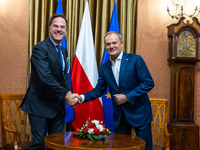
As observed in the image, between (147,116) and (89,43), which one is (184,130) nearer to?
(147,116)

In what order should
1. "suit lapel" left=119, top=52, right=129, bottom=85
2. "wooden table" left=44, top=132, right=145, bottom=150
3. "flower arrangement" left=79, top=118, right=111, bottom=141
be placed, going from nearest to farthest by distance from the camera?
1. "wooden table" left=44, top=132, right=145, bottom=150
2. "flower arrangement" left=79, top=118, right=111, bottom=141
3. "suit lapel" left=119, top=52, right=129, bottom=85

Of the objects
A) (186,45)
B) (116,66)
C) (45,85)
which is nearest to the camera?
(45,85)

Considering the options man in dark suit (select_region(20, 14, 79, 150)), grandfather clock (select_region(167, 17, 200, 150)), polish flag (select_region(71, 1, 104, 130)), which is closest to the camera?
man in dark suit (select_region(20, 14, 79, 150))

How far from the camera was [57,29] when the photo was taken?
8.46 feet

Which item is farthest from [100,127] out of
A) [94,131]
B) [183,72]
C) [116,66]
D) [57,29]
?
[183,72]

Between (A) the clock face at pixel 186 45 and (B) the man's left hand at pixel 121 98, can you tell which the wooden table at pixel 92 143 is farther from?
(A) the clock face at pixel 186 45

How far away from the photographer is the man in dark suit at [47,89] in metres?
2.37

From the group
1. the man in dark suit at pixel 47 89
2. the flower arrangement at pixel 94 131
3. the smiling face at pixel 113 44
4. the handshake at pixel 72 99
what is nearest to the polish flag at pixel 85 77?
the handshake at pixel 72 99

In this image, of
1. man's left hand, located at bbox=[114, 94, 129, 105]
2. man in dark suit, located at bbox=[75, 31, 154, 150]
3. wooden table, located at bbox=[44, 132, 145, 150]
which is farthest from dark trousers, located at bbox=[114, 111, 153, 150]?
wooden table, located at bbox=[44, 132, 145, 150]

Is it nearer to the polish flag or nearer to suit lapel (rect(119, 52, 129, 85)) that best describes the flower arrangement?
suit lapel (rect(119, 52, 129, 85))

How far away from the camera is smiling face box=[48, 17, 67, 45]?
8.45 ft

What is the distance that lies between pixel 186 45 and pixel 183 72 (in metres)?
0.43

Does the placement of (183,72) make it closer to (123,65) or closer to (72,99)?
(123,65)

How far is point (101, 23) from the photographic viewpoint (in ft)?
12.4
